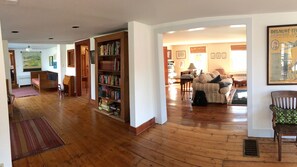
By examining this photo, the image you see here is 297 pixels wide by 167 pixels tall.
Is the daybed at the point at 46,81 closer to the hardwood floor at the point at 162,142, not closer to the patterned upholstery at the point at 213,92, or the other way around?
the hardwood floor at the point at 162,142

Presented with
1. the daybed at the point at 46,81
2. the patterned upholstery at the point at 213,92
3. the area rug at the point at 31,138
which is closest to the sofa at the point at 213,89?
the patterned upholstery at the point at 213,92

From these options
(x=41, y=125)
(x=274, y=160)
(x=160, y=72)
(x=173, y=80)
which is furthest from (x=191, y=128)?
(x=173, y=80)

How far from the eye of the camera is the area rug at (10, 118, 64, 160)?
9.89 feet

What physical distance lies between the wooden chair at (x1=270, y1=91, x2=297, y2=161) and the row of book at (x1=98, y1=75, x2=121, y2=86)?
9.51ft

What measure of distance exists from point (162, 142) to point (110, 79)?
2.08 meters

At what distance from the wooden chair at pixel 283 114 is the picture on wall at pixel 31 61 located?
37.0ft

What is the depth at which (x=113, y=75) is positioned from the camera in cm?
466

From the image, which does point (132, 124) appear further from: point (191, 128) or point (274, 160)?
point (274, 160)

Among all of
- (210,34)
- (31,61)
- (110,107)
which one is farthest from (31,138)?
(31,61)

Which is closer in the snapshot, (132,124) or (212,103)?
(132,124)

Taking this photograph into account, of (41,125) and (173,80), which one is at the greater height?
(173,80)

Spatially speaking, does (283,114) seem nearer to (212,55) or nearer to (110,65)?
(110,65)

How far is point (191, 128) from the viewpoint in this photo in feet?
12.6

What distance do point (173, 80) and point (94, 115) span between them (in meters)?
6.25
